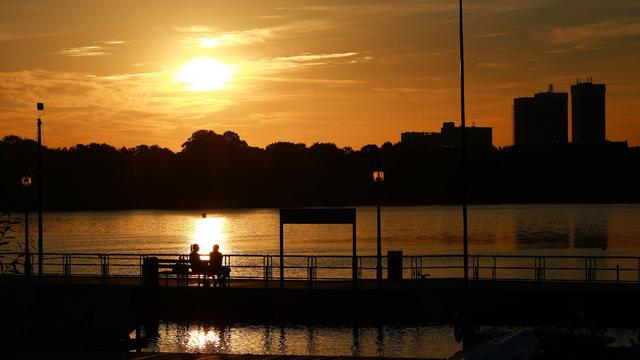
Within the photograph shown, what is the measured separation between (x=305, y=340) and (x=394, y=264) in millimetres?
7883

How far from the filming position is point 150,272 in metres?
39.4

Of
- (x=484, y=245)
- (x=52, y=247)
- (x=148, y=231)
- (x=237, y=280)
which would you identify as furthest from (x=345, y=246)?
(x=237, y=280)

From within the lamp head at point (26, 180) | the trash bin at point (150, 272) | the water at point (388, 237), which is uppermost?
the lamp head at point (26, 180)

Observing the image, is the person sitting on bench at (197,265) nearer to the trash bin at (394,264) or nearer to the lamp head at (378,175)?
the trash bin at (394,264)

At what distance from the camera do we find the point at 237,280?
4203 centimetres

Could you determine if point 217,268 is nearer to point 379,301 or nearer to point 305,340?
point 305,340

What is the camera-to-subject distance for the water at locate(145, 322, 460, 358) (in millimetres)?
32875

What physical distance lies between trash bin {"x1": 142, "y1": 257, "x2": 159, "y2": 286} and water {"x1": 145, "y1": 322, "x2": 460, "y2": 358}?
93.3 inches

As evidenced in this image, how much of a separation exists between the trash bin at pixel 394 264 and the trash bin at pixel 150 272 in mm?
9696

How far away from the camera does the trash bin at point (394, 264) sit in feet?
135

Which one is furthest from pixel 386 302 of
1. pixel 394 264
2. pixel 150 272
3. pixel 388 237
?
pixel 388 237

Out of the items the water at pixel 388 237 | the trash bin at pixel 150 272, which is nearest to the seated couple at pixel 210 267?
the trash bin at pixel 150 272

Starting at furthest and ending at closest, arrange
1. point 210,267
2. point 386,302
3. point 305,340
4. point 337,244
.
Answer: point 337,244, point 210,267, point 386,302, point 305,340

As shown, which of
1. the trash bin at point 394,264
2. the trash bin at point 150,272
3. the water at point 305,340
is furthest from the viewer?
the trash bin at point 394,264
